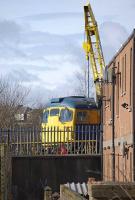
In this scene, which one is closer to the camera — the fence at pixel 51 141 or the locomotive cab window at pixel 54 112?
the fence at pixel 51 141

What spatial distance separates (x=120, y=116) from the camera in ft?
87.2

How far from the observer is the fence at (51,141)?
1284 inches

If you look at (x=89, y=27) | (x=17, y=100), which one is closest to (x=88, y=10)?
(x=89, y=27)

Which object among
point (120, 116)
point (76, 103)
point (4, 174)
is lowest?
point (4, 174)

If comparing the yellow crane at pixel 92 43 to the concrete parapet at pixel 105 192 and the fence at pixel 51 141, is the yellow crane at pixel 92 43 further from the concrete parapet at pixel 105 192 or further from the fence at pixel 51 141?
the concrete parapet at pixel 105 192

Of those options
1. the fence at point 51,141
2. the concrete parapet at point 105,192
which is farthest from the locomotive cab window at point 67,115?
the concrete parapet at point 105,192

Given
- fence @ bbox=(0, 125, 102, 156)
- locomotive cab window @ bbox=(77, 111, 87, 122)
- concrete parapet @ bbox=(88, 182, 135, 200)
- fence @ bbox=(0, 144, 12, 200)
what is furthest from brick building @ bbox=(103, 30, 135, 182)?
concrete parapet @ bbox=(88, 182, 135, 200)

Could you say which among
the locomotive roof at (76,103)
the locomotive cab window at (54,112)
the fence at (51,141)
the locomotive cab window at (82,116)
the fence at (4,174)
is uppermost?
the locomotive roof at (76,103)

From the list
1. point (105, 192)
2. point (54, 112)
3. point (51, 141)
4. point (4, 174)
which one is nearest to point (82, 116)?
point (54, 112)

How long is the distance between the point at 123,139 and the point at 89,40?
20.5 meters

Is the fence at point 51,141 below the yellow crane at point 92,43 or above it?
below

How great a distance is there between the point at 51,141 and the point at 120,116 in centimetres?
773

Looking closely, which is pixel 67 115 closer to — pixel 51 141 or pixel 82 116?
pixel 82 116

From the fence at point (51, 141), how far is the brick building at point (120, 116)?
1.99m
